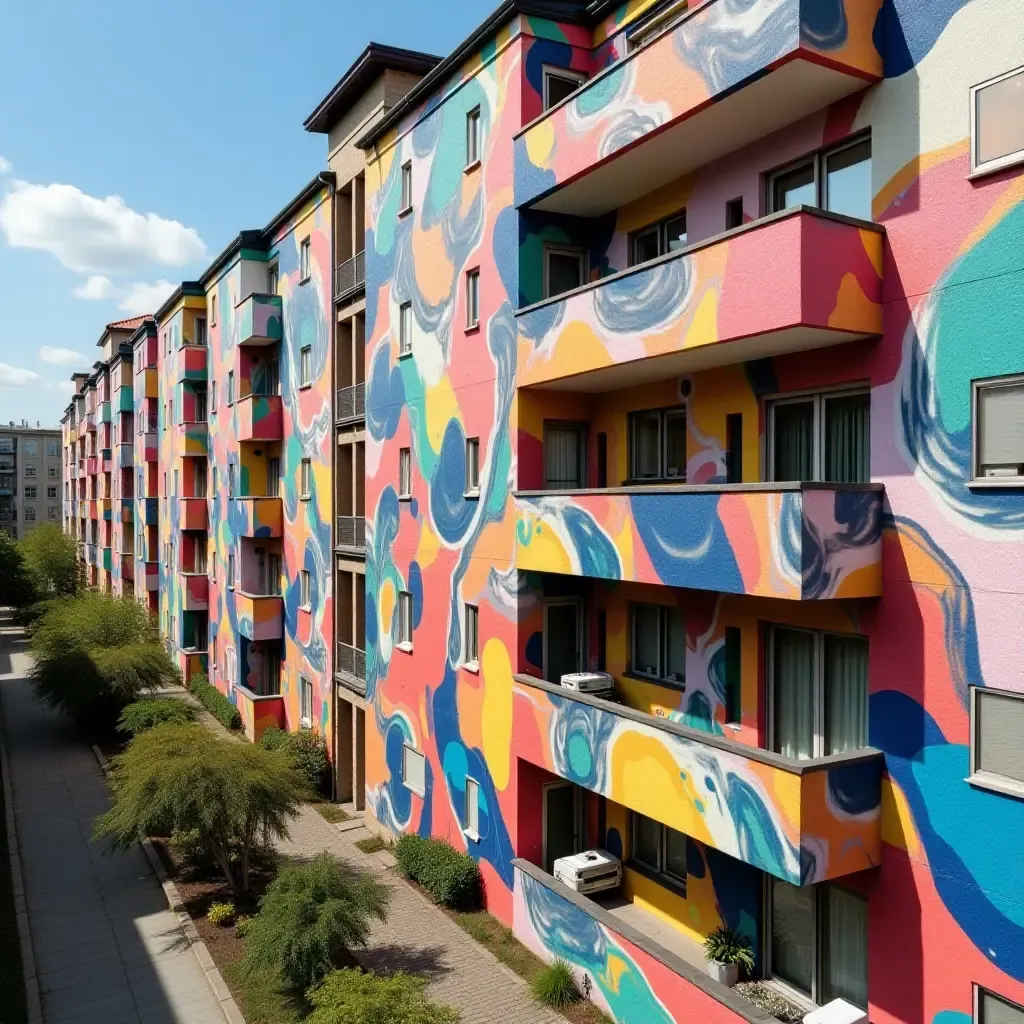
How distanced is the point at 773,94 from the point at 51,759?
30724 millimetres

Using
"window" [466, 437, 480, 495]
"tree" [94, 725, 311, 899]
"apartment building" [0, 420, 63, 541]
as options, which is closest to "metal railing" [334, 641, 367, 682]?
"tree" [94, 725, 311, 899]

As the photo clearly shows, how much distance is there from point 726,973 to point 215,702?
2628cm

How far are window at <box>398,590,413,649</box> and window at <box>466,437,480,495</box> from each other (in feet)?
12.9

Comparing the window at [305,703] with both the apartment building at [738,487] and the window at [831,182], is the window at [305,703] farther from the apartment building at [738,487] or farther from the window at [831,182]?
the window at [831,182]

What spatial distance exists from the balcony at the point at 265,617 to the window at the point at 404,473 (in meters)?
11.5

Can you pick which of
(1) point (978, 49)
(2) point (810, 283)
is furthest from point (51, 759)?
(1) point (978, 49)

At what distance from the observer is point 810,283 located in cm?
985

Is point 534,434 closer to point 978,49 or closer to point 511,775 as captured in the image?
point 511,775

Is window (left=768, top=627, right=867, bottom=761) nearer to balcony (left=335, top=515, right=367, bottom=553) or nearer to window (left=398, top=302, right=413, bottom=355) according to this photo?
window (left=398, top=302, right=413, bottom=355)

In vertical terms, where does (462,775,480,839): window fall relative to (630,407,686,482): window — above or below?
below

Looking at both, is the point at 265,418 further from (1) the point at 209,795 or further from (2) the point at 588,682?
(2) the point at 588,682

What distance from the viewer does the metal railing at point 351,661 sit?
77.6 feet

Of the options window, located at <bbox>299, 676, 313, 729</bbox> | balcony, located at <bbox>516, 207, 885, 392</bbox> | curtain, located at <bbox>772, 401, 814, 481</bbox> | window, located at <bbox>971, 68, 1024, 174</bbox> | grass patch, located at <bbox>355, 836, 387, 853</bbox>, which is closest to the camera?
window, located at <bbox>971, 68, 1024, 174</bbox>

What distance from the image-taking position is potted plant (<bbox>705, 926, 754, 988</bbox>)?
12367 millimetres
